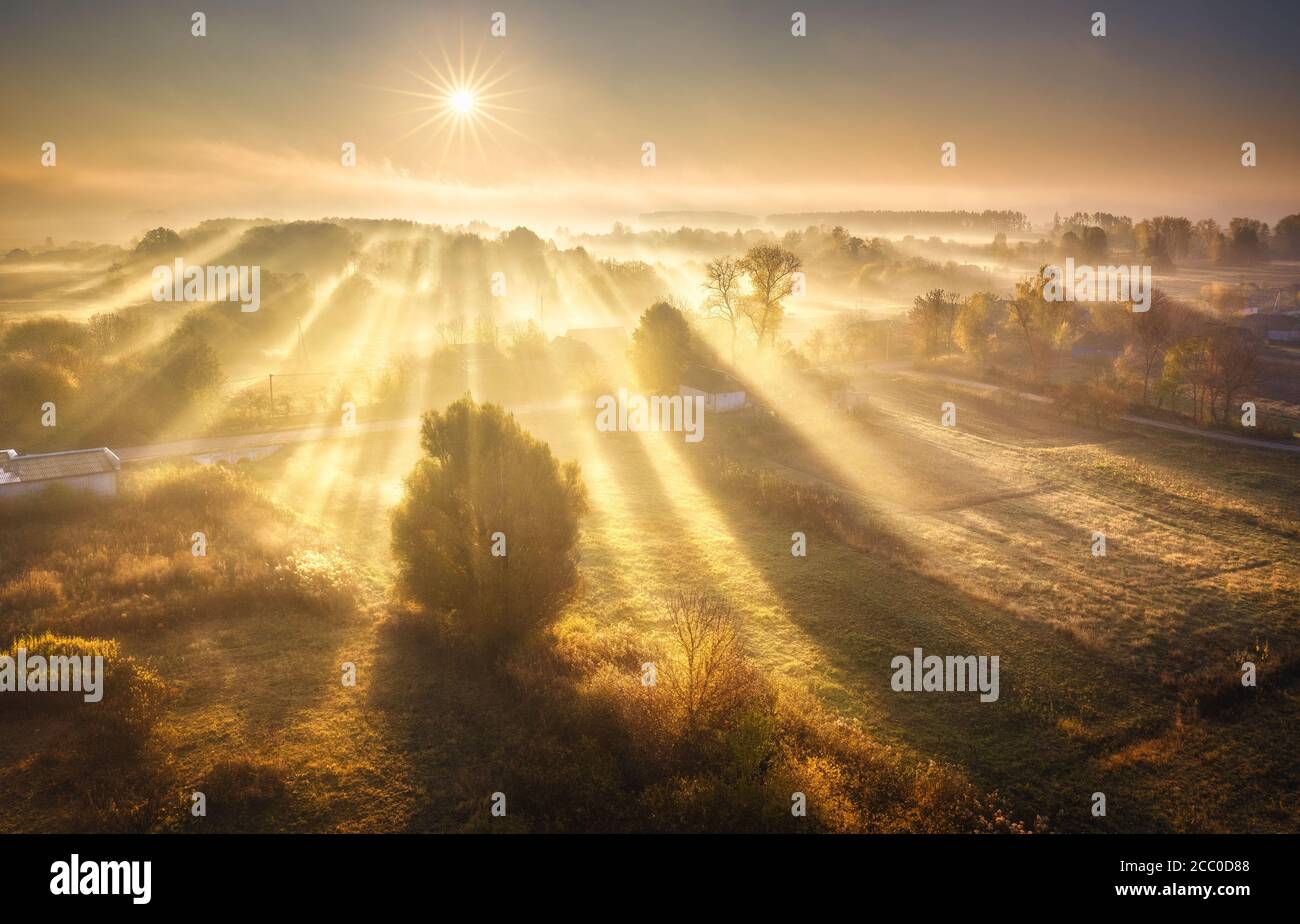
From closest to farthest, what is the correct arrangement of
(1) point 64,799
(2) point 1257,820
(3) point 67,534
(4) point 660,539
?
(1) point 64,799
(2) point 1257,820
(3) point 67,534
(4) point 660,539

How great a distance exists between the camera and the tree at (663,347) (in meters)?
49.2

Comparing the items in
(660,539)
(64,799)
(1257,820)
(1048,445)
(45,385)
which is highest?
(45,385)

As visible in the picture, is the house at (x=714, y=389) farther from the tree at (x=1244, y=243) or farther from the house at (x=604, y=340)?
the tree at (x=1244, y=243)

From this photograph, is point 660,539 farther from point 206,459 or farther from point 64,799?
point 206,459

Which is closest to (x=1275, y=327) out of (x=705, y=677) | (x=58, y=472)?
(x=705, y=677)

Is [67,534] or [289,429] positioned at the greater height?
[289,429]

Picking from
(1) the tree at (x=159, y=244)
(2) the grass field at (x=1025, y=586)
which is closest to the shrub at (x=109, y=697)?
(2) the grass field at (x=1025, y=586)

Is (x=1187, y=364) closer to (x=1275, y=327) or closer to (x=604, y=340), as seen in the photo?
(x=1275, y=327)

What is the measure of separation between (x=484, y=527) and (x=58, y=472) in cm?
1951

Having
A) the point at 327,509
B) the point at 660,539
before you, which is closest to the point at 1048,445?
the point at 660,539

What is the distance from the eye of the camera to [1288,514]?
32781 mm

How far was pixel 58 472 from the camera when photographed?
26.7m

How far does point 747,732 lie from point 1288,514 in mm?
33287

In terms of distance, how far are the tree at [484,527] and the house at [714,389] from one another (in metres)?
28.5
